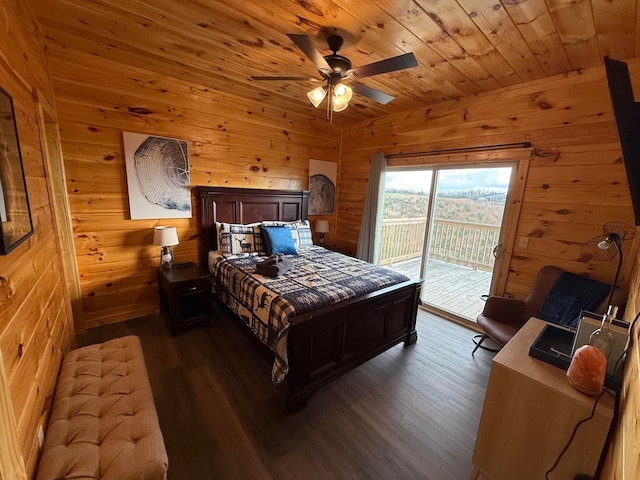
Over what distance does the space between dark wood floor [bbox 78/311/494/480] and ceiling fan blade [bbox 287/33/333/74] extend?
2.29m

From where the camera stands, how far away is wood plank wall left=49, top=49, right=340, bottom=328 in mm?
2436

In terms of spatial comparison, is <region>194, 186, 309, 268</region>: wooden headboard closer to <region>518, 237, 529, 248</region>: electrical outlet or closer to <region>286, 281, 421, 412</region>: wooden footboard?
<region>286, 281, 421, 412</region>: wooden footboard

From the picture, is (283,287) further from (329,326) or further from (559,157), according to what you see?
(559,157)

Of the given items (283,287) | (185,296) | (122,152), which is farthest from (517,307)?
(122,152)

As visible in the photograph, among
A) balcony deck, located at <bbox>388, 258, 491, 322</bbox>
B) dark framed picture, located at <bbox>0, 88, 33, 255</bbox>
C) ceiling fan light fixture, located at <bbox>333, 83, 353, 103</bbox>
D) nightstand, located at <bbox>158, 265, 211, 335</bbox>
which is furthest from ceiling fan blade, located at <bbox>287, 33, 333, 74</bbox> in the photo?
balcony deck, located at <bbox>388, 258, 491, 322</bbox>

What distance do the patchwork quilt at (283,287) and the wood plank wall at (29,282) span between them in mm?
1152

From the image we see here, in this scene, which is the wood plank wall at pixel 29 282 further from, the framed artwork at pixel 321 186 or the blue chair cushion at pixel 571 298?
the blue chair cushion at pixel 571 298

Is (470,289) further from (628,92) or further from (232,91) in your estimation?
(232,91)

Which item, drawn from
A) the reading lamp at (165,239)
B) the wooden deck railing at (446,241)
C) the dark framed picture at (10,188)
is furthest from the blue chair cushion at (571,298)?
the reading lamp at (165,239)

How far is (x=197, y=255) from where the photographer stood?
330 cm

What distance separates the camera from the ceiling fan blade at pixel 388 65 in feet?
5.12

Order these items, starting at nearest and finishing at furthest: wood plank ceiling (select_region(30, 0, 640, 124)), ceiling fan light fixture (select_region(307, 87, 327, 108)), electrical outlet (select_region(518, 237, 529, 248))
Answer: wood plank ceiling (select_region(30, 0, 640, 124)), ceiling fan light fixture (select_region(307, 87, 327, 108)), electrical outlet (select_region(518, 237, 529, 248))

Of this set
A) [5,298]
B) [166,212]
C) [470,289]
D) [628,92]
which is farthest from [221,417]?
[470,289]

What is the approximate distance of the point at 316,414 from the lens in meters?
1.84
